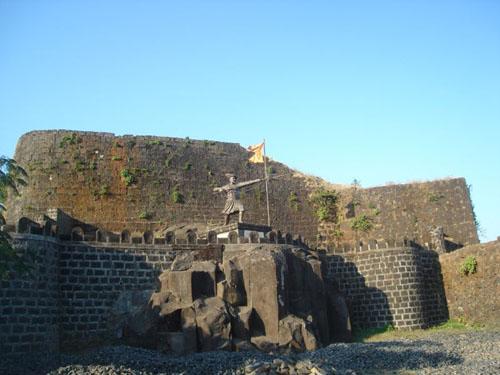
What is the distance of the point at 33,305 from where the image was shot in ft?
58.2

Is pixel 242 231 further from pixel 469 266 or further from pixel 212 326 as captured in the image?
pixel 469 266

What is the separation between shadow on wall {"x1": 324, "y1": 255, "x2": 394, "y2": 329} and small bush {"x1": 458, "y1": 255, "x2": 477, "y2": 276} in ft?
12.1

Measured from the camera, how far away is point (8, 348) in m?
16.5

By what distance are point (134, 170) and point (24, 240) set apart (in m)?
14.0

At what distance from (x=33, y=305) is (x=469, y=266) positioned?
17711mm

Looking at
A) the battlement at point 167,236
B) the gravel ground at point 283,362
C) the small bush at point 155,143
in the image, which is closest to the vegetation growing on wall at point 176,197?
the small bush at point 155,143

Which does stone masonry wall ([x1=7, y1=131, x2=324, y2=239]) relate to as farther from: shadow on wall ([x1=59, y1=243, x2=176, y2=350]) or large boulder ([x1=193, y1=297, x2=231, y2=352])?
large boulder ([x1=193, y1=297, x2=231, y2=352])

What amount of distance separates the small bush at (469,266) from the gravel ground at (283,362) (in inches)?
311

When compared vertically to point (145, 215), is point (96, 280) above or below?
below

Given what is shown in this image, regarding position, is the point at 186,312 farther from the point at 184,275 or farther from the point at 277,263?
the point at 277,263

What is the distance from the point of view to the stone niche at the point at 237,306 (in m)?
17.0

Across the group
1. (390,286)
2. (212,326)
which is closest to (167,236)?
(212,326)

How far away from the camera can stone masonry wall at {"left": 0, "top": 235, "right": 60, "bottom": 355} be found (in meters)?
16.9

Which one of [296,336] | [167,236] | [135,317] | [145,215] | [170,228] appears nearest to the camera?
[135,317]
